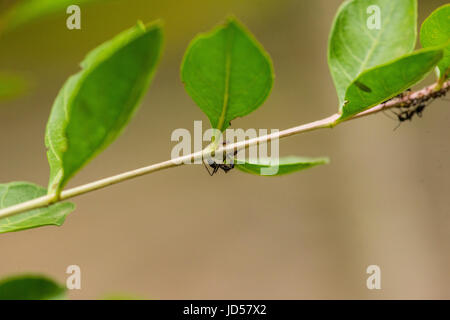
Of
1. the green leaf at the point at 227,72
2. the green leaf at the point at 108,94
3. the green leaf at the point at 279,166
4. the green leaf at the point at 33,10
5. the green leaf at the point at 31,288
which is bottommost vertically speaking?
Result: the green leaf at the point at 31,288

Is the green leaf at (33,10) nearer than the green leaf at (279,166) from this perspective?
No

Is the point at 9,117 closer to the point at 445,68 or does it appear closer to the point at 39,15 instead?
the point at 39,15

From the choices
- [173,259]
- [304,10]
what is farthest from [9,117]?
[304,10]

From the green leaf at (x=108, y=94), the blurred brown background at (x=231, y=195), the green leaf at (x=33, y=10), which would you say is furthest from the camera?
the blurred brown background at (x=231, y=195)

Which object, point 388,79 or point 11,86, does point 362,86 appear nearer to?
point 388,79

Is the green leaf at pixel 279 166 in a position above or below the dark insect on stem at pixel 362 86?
below

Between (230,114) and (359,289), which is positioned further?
(359,289)

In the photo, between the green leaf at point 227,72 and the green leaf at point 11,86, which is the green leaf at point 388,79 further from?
the green leaf at point 11,86

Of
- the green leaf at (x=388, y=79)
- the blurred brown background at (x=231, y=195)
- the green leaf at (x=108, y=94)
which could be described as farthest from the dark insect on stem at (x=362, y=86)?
the blurred brown background at (x=231, y=195)

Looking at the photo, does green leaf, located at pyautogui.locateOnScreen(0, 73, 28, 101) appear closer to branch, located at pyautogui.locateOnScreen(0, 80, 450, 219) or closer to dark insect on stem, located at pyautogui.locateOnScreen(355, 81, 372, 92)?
branch, located at pyautogui.locateOnScreen(0, 80, 450, 219)
